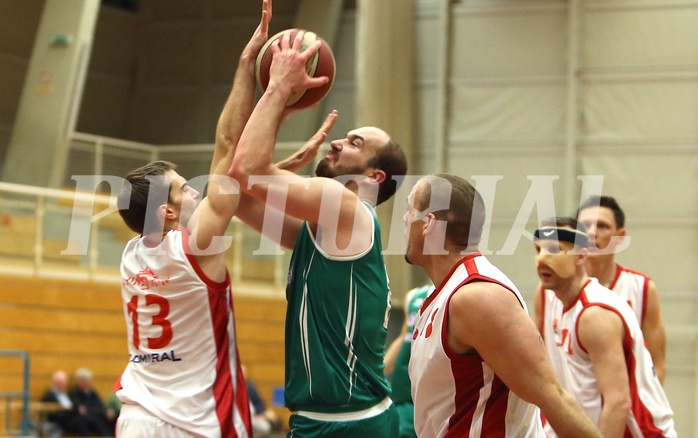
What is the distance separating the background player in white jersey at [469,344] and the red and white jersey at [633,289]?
9.18 feet

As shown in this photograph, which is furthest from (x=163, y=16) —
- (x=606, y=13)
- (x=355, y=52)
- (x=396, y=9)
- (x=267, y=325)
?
(x=606, y=13)

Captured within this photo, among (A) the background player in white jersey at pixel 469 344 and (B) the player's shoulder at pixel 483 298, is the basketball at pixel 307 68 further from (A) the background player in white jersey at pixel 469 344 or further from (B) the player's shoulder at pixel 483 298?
(B) the player's shoulder at pixel 483 298

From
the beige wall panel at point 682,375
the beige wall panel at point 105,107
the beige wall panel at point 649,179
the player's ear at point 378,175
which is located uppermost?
the beige wall panel at point 105,107

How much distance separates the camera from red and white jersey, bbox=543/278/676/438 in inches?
187

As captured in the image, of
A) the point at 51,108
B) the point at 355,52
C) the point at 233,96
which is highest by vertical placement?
the point at 355,52

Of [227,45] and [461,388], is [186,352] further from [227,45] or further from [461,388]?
[227,45]

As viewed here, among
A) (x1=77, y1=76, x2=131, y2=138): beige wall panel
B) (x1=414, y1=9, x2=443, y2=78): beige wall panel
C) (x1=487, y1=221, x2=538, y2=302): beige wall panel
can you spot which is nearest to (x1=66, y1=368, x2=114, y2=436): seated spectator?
(x1=487, y1=221, x2=538, y2=302): beige wall panel

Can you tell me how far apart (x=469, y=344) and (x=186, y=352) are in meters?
1.46

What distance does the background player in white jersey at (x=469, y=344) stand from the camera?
3016 mm

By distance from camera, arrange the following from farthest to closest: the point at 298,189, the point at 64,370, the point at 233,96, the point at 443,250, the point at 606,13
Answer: the point at 606,13 < the point at 64,370 < the point at 233,96 < the point at 298,189 < the point at 443,250

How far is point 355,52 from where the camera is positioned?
17.9 metres

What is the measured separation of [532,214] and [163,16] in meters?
9.35

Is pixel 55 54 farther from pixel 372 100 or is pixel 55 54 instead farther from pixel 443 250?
pixel 443 250

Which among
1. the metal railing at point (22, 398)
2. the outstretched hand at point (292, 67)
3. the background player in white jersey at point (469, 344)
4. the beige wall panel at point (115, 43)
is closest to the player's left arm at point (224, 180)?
the outstretched hand at point (292, 67)
